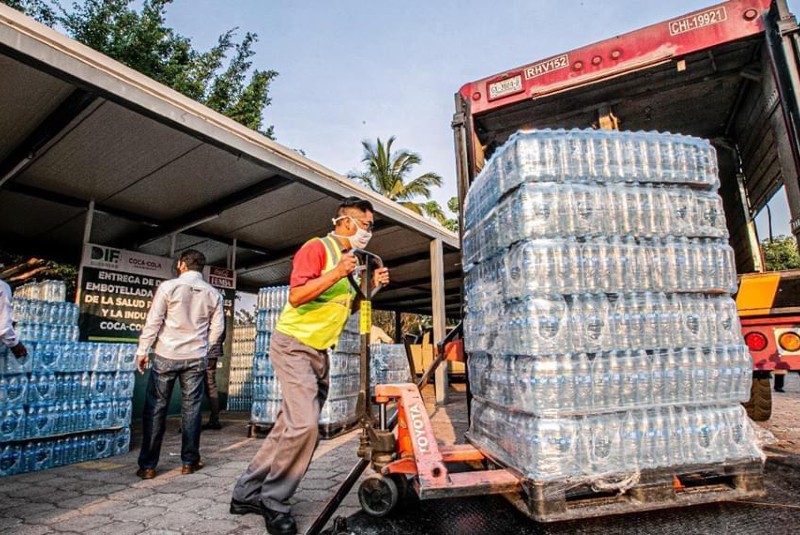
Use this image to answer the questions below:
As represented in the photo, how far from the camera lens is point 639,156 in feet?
8.95

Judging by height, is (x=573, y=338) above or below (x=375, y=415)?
above

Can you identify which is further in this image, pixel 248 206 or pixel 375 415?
pixel 248 206

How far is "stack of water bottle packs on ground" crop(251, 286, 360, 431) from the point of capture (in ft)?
20.5

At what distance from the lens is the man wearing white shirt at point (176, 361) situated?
421 cm

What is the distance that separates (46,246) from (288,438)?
394 inches

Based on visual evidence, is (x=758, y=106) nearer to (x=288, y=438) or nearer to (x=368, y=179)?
(x=288, y=438)

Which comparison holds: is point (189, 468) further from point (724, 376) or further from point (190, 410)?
point (724, 376)

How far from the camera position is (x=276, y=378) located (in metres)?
6.45

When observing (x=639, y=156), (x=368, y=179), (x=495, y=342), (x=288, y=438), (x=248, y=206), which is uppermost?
(x=368, y=179)

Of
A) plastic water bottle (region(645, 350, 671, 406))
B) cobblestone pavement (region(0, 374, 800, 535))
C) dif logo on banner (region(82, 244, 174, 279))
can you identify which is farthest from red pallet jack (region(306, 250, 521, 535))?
dif logo on banner (region(82, 244, 174, 279))

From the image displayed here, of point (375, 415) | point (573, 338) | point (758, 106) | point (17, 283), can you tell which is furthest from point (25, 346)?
point (17, 283)

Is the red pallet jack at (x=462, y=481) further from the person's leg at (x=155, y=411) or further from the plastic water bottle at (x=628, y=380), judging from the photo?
the person's leg at (x=155, y=411)

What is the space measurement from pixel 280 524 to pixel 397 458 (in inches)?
31.7

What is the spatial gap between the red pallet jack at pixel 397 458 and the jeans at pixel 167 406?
7.19 ft
